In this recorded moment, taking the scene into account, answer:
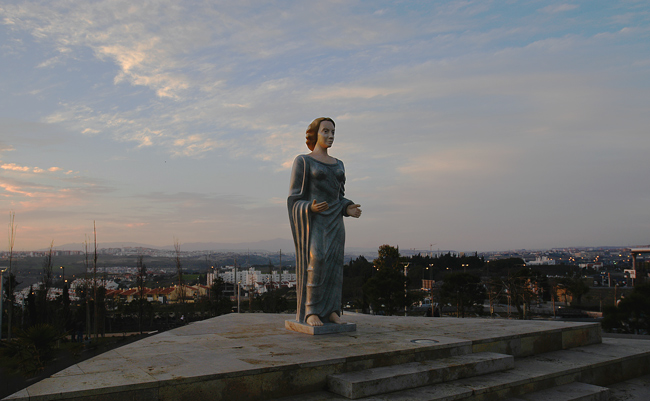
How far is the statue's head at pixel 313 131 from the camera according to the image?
28.2ft

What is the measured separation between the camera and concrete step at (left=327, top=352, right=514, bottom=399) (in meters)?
5.00

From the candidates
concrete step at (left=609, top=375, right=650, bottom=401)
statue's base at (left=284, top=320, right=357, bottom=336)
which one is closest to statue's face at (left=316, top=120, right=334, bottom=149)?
statue's base at (left=284, top=320, right=357, bottom=336)

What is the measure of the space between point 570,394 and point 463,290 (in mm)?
28842

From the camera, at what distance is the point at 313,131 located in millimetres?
8719

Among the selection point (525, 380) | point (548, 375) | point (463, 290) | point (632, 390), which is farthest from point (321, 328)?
point (463, 290)

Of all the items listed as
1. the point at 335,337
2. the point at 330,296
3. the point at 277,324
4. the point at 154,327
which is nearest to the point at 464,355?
the point at 335,337

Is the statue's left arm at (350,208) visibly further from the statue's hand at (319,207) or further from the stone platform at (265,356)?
the stone platform at (265,356)

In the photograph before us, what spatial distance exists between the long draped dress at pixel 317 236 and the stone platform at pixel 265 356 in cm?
67

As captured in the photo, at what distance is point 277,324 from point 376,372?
172 inches

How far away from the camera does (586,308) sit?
165 feet

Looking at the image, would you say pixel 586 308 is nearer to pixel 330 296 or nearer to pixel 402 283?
pixel 402 283

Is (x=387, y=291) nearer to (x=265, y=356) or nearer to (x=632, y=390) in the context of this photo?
(x=632, y=390)

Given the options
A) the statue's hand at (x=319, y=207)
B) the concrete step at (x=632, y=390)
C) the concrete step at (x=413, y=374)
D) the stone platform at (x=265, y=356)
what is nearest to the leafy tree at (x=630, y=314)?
the stone platform at (x=265, y=356)

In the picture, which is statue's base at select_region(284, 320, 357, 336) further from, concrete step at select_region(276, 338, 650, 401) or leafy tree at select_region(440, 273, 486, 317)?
leafy tree at select_region(440, 273, 486, 317)
